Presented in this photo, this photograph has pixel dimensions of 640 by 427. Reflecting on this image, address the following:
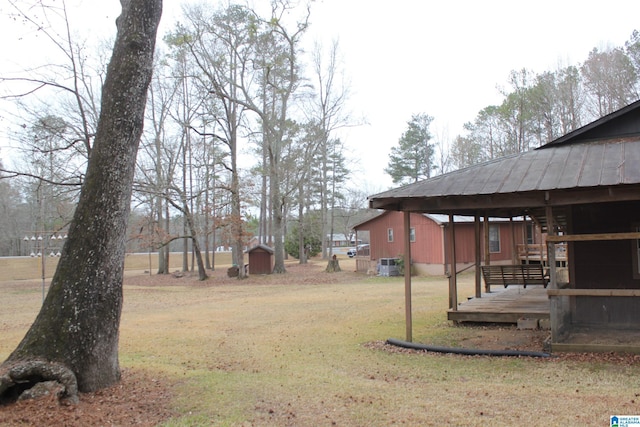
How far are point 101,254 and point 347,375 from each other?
142 inches

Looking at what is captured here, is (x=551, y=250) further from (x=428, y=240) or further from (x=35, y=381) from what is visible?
(x=428, y=240)

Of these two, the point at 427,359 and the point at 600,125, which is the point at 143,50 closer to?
the point at 427,359

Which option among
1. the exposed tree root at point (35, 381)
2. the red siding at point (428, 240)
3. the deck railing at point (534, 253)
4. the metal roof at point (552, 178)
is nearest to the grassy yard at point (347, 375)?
the exposed tree root at point (35, 381)

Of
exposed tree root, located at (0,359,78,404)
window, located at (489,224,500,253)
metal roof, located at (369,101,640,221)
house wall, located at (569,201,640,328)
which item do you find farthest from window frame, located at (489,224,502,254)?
exposed tree root, located at (0,359,78,404)

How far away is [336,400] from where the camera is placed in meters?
5.64

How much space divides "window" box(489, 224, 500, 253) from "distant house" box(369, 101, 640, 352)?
18077 mm

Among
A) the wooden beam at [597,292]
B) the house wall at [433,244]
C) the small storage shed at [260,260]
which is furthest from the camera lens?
the small storage shed at [260,260]

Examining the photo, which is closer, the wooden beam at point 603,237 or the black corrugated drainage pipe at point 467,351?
the wooden beam at point 603,237

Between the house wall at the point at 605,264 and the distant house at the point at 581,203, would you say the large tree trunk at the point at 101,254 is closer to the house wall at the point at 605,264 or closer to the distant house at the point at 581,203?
the distant house at the point at 581,203

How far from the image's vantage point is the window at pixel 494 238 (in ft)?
90.3

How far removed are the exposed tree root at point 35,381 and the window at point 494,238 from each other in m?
25.1

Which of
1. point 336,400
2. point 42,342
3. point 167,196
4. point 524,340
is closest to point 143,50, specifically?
point 42,342

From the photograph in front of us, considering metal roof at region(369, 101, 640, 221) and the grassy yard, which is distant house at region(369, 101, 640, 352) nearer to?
metal roof at region(369, 101, 640, 221)

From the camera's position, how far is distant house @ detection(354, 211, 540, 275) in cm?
2647
